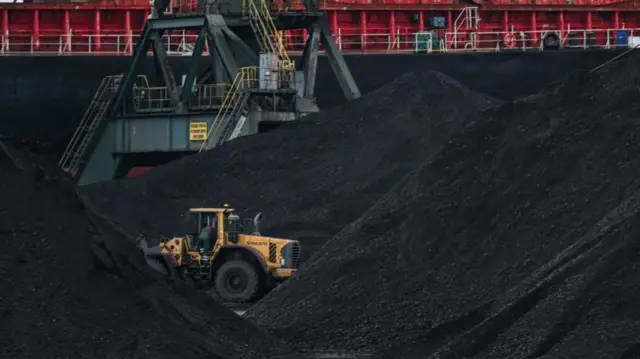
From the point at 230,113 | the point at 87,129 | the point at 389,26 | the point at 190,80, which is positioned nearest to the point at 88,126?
the point at 87,129

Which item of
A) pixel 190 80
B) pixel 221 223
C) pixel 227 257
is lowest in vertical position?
pixel 227 257

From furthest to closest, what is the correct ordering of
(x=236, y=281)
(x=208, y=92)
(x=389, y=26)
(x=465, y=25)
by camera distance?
(x=465, y=25) → (x=389, y=26) → (x=208, y=92) → (x=236, y=281)

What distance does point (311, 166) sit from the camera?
3003 centimetres

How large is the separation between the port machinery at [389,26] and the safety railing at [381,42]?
1.0 inches

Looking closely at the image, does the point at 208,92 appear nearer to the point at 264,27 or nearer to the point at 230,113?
the point at 264,27

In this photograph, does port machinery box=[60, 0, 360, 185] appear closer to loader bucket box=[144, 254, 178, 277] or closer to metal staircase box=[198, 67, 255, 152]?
metal staircase box=[198, 67, 255, 152]

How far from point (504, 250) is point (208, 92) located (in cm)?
1780

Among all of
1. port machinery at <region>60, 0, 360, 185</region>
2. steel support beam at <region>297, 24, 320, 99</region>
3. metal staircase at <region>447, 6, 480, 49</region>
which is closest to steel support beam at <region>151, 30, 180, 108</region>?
port machinery at <region>60, 0, 360, 185</region>

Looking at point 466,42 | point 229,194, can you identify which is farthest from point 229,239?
point 466,42

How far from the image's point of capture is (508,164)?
19203mm

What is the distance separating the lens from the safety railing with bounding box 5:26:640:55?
4016 centimetres

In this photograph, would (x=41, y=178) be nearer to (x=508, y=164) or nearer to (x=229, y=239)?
(x=508, y=164)

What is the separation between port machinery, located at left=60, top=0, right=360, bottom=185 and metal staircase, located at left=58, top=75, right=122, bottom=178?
0.04 meters

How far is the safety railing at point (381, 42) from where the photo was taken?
4016cm
